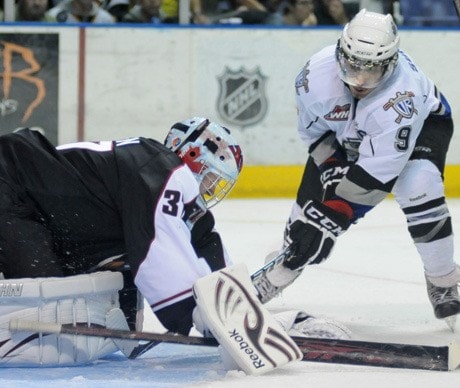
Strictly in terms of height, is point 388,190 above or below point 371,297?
above

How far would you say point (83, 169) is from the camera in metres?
3.01

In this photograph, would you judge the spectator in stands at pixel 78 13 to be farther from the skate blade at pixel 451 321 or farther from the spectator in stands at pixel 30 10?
the skate blade at pixel 451 321

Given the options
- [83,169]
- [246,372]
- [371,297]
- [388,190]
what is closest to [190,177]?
[83,169]

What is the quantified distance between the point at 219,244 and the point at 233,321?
1.40ft

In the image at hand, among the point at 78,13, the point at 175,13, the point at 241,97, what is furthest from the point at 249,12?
the point at 78,13

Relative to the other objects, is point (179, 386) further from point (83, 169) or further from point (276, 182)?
point (276, 182)

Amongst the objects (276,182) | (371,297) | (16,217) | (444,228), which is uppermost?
(16,217)

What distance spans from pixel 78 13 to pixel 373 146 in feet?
10.9

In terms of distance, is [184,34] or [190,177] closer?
[190,177]

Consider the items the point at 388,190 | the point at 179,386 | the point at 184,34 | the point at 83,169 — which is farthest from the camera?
the point at 184,34

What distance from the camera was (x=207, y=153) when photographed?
306cm

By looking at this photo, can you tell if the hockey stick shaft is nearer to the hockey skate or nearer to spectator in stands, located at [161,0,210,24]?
the hockey skate

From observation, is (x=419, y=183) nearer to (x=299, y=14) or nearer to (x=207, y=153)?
(x=207, y=153)

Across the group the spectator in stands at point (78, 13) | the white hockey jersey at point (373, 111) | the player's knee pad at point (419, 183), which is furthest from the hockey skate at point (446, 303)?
the spectator in stands at point (78, 13)
